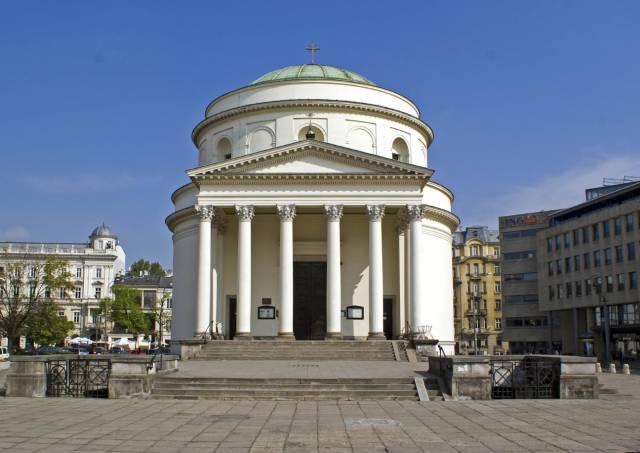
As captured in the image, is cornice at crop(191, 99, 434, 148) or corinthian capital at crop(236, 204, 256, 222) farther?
cornice at crop(191, 99, 434, 148)

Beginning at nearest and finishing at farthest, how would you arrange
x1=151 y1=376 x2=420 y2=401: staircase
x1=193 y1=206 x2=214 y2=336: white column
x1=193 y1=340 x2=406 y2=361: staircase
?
x1=151 y1=376 x2=420 y2=401: staircase
x1=193 y1=340 x2=406 y2=361: staircase
x1=193 y1=206 x2=214 y2=336: white column

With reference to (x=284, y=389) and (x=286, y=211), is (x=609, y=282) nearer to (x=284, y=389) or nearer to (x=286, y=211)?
(x=286, y=211)

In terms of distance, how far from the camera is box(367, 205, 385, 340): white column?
40781 millimetres

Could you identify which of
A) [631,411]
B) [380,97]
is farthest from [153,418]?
[380,97]

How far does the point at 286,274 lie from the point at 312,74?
58.4 feet

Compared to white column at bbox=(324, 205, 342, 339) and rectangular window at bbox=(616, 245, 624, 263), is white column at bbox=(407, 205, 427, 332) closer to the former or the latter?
white column at bbox=(324, 205, 342, 339)

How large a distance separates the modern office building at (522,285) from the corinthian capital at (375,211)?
1894 inches

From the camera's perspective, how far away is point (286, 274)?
4116 centimetres

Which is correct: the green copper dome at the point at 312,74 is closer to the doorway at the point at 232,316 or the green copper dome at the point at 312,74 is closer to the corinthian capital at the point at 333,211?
the corinthian capital at the point at 333,211

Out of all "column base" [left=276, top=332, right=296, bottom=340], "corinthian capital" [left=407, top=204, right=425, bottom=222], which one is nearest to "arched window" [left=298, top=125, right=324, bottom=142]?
"corinthian capital" [left=407, top=204, right=425, bottom=222]

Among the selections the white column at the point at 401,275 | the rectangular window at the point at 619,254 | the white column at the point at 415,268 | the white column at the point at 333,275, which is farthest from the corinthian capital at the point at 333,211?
the rectangular window at the point at 619,254

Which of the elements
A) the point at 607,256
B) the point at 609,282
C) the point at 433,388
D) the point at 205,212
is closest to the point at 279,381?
the point at 433,388

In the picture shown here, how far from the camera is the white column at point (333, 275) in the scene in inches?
1599

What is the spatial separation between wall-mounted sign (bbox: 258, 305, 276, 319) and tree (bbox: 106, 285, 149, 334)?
6637 cm
